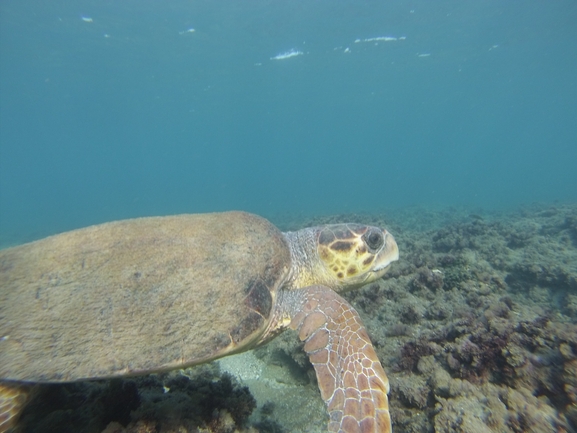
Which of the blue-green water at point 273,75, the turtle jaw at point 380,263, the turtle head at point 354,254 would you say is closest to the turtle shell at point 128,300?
the turtle head at point 354,254

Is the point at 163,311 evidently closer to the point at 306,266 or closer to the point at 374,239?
the point at 306,266

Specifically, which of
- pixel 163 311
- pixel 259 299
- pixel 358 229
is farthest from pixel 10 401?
pixel 358 229

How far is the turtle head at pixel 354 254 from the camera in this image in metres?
3.11

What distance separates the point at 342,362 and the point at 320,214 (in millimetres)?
19646

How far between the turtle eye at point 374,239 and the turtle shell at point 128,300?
3.58 ft

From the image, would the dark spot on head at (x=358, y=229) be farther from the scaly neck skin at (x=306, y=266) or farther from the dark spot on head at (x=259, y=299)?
the dark spot on head at (x=259, y=299)

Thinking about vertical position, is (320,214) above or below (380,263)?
below

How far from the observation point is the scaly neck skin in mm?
3105

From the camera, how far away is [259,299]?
2.43 metres

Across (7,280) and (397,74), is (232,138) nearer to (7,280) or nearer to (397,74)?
(397,74)

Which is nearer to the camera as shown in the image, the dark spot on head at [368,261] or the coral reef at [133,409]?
the coral reef at [133,409]

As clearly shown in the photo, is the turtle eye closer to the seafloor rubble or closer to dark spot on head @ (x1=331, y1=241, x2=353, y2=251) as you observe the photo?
dark spot on head @ (x1=331, y1=241, x2=353, y2=251)

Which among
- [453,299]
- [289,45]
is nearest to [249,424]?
[453,299]

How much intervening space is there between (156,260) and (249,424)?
1766 millimetres
